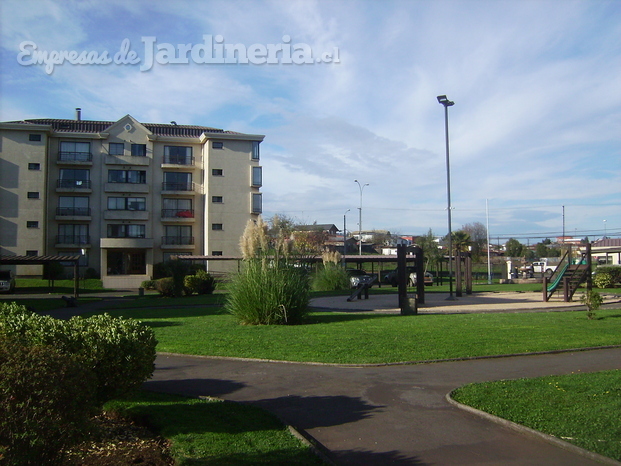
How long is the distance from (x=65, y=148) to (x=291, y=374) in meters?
50.1

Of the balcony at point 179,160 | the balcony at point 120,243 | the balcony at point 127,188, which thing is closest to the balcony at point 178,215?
the balcony at point 127,188

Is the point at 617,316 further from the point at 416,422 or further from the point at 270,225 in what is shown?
the point at 416,422

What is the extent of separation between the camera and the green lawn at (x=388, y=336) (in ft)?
33.7

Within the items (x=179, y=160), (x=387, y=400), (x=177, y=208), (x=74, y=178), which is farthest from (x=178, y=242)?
(x=387, y=400)

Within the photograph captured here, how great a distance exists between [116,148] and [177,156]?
5.72 metres

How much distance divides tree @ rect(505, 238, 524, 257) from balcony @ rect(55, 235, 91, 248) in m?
68.3

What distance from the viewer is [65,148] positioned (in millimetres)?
52094

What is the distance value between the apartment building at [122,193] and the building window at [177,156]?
0.32 feet

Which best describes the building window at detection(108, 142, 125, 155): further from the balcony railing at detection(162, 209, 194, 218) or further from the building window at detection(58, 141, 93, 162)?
the balcony railing at detection(162, 209, 194, 218)

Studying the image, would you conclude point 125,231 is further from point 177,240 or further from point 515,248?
point 515,248

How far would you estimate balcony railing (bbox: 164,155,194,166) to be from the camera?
178 feet

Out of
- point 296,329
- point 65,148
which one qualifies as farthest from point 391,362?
point 65,148

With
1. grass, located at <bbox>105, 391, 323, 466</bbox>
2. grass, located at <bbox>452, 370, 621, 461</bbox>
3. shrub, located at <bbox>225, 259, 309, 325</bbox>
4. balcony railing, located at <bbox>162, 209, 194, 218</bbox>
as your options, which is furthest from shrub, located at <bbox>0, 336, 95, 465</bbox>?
balcony railing, located at <bbox>162, 209, 194, 218</bbox>

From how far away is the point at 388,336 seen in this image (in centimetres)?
1240
